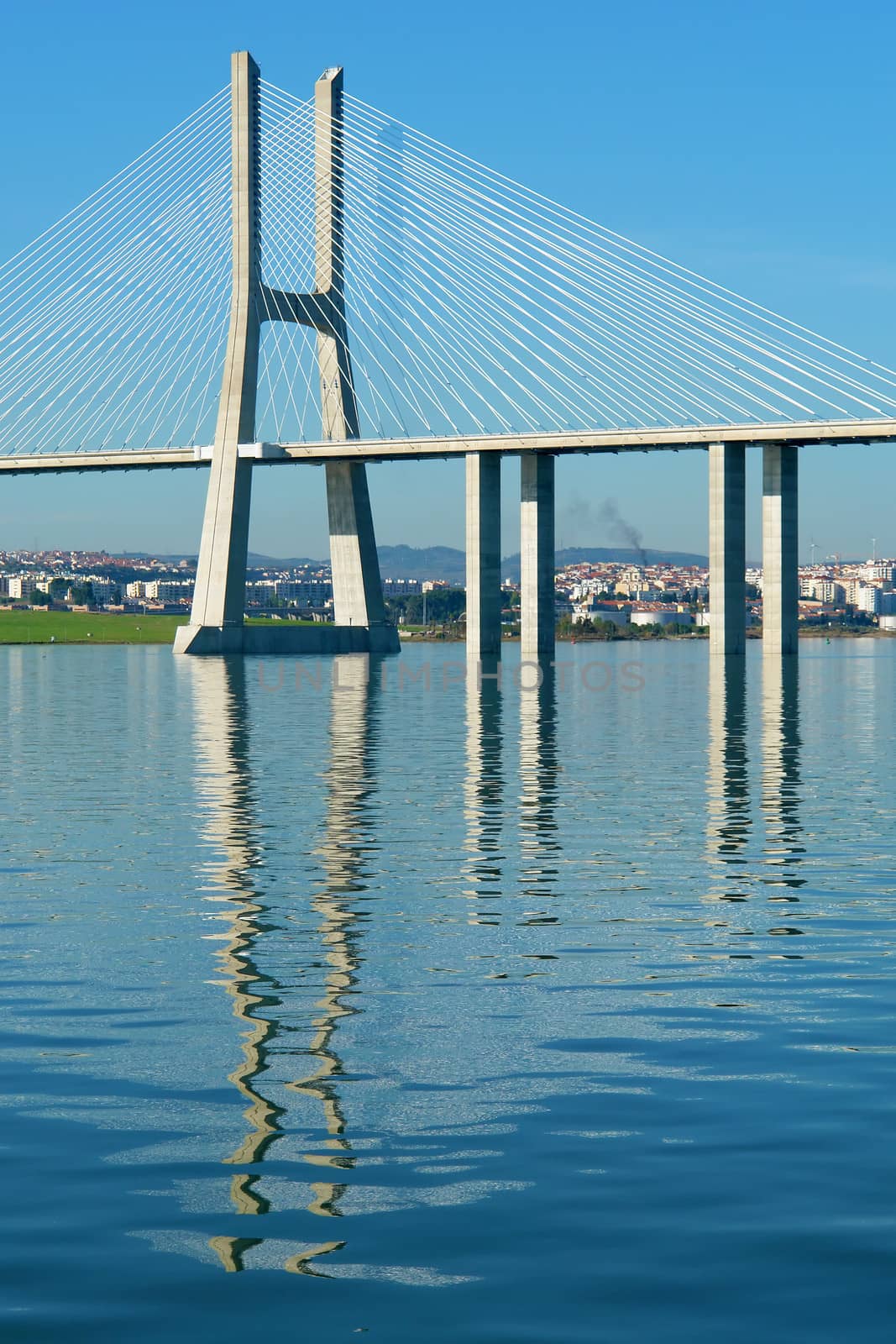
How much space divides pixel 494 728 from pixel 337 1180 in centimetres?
2945

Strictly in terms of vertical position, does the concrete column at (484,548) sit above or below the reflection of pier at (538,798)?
above

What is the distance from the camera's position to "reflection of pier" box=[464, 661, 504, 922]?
1342 centimetres

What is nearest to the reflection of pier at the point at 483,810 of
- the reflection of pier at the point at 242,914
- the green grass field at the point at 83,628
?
the reflection of pier at the point at 242,914

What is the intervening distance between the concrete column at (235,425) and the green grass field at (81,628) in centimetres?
6403

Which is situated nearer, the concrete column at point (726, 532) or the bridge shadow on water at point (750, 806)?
the bridge shadow on water at point (750, 806)

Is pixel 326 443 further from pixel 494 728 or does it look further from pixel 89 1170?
pixel 89 1170

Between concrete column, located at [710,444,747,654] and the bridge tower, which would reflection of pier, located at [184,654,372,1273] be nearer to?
concrete column, located at [710,444,747,654]

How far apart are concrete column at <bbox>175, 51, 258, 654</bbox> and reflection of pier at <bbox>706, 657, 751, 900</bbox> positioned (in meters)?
43.7

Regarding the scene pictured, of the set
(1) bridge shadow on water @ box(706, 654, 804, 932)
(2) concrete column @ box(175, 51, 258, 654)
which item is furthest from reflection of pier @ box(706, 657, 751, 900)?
(2) concrete column @ box(175, 51, 258, 654)

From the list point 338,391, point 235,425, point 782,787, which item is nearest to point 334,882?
point 782,787

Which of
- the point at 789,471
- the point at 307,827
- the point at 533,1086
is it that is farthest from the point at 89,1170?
the point at 789,471

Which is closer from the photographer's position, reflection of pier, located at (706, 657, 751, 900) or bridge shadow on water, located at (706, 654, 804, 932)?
bridge shadow on water, located at (706, 654, 804, 932)

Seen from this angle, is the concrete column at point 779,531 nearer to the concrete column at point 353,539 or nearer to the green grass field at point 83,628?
the concrete column at point 353,539

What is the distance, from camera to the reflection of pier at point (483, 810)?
13.4 meters
